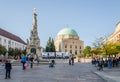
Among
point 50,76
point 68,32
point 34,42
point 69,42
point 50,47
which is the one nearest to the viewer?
point 50,76

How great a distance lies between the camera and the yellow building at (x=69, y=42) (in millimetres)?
169875

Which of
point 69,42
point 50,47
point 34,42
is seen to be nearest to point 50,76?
point 34,42

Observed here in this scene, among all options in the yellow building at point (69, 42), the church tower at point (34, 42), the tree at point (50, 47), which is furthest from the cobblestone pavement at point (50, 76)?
the yellow building at point (69, 42)

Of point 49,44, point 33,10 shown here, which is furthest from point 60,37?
point 33,10

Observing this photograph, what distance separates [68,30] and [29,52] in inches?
3971

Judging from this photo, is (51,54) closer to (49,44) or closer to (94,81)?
(49,44)

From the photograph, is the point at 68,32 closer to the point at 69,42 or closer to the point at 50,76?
the point at 69,42

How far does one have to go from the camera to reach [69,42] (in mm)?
171125

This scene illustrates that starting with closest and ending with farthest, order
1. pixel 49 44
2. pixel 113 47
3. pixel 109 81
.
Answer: pixel 109 81
pixel 113 47
pixel 49 44

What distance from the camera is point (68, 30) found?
566 ft

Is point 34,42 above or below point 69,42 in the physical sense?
below

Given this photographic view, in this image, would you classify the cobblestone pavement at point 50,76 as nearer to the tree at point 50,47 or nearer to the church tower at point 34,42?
the church tower at point 34,42

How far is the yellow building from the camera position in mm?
169875

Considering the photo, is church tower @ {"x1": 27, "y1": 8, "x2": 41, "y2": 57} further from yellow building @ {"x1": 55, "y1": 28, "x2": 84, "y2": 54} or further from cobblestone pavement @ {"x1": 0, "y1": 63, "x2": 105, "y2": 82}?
yellow building @ {"x1": 55, "y1": 28, "x2": 84, "y2": 54}
